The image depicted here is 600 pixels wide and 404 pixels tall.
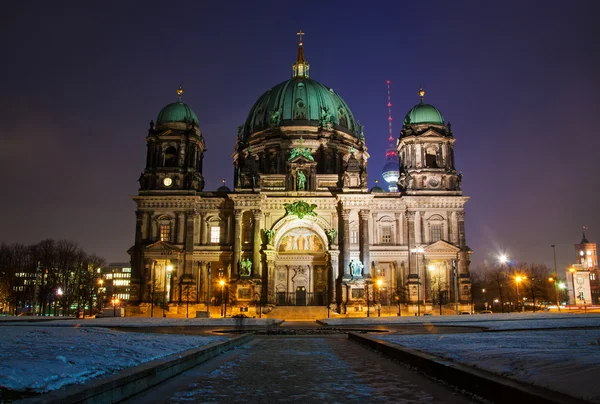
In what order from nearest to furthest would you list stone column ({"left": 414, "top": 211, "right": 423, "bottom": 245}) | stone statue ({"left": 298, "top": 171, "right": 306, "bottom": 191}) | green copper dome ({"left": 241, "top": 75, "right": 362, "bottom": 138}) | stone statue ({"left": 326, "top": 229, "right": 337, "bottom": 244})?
stone statue ({"left": 326, "top": 229, "right": 337, "bottom": 244}), stone column ({"left": 414, "top": 211, "right": 423, "bottom": 245}), stone statue ({"left": 298, "top": 171, "right": 306, "bottom": 191}), green copper dome ({"left": 241, "top": 75, "right": 362, "bottom": 138})

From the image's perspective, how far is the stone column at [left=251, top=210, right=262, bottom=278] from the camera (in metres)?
64.3

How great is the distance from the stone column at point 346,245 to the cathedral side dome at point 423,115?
1623 cm

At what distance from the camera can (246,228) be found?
219ft

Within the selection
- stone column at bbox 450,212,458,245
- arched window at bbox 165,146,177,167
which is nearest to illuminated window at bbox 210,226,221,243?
arched window at bbox 165,146,177,167

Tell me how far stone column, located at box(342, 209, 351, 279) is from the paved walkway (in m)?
47.8

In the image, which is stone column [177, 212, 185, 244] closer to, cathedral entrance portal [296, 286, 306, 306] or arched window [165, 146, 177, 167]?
arched window [165, 146, 177, 167]

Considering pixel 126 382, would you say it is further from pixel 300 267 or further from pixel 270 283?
pixel 300 267

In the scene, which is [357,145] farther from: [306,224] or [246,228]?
[246,228]

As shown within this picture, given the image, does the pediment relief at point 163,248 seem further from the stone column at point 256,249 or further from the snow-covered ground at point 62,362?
the snow-covered ground at point 62,362

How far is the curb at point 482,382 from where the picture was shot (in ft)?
23.8

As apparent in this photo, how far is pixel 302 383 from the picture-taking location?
428 inches

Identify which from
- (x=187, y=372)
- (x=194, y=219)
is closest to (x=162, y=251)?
(x=194, y=219)

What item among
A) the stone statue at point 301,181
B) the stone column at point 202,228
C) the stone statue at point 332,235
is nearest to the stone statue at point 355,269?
the stone statue at point 332,235

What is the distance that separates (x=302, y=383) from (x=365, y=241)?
54.5 metres
